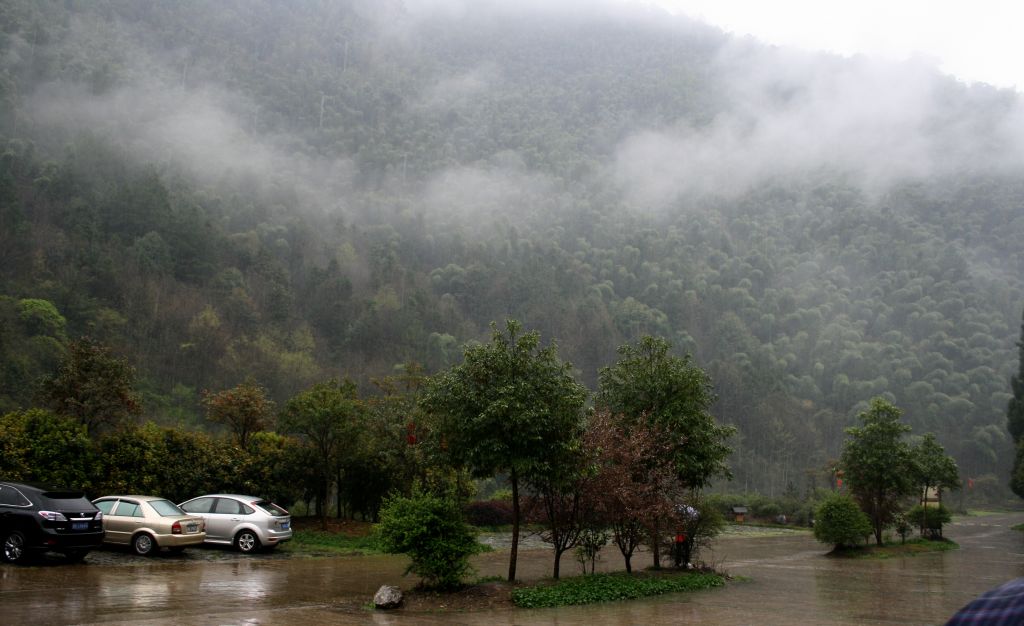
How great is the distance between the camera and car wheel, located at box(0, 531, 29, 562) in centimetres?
1435

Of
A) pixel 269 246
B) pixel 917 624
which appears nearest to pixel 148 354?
pixel 269 246

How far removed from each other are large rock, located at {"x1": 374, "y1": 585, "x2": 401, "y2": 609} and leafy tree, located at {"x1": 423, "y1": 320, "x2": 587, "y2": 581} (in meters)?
2.43

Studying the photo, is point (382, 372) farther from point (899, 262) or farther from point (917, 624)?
point (899, 262)

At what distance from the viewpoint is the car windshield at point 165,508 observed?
17.7 meters

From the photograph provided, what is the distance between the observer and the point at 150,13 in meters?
190

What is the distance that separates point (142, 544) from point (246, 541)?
2.59 m

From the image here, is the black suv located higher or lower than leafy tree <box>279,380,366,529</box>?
lower

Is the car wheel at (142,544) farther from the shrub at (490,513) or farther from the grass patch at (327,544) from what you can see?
the shrub at (490,513)

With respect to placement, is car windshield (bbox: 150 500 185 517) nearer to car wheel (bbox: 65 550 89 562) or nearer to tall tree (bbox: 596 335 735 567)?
car wheel (bbox: 65 550 89 562)

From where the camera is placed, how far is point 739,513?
153 feet

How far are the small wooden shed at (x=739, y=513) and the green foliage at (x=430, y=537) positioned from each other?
1455 inches

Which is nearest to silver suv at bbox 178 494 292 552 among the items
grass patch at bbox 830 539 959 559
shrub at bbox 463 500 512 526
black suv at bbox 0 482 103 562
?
black suv at bbox 0 482 103 562

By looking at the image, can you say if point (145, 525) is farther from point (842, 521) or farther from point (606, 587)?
point (842, 521)

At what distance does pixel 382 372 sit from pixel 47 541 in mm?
66209
